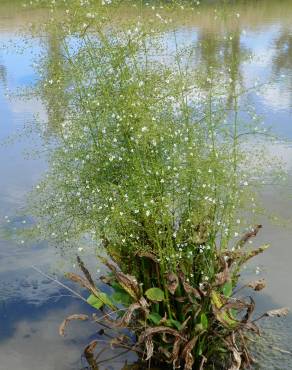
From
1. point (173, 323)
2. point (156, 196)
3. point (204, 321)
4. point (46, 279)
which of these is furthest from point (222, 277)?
point (46, 279)

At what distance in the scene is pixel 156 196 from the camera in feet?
12.9

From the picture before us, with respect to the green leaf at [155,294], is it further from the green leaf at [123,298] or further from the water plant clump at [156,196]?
the green leaf at [123,298]

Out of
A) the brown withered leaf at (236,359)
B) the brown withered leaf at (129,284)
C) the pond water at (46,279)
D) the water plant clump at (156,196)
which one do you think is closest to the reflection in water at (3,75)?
the pond water at (46,279)

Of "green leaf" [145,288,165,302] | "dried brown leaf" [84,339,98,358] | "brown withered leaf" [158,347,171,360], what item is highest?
"green leaf" [145,288,165,302]

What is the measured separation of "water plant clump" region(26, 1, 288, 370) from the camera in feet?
12.7

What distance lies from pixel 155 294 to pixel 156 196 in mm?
623

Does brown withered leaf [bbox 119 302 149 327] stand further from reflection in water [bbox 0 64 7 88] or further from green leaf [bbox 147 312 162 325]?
Result: reflection in water [bbox 0 64 7 88]

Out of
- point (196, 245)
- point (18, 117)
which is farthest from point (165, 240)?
point (18, 117)

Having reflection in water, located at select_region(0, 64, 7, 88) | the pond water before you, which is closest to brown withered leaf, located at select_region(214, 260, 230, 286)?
the pond water

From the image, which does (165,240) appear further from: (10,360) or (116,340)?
(10,360)

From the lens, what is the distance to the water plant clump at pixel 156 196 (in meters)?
3.88

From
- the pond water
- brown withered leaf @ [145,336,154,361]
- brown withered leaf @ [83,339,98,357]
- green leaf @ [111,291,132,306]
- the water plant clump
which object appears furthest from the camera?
the pond water

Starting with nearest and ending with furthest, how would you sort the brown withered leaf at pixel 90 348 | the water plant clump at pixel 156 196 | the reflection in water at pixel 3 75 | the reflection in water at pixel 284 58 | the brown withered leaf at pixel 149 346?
the brown withered leaf at pixel 149 346 → the water plant clump at pixel 156 196 → the brown withered leaf at pixel 90 348 → the reflection in water at pixel 284 58 → the reflection in water at pixel 3 75

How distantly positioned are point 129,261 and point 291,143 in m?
4.37
